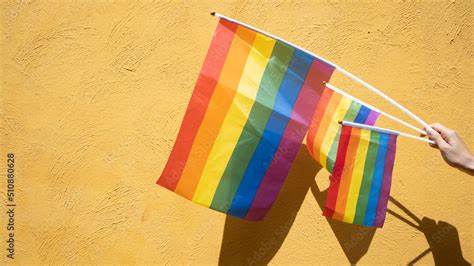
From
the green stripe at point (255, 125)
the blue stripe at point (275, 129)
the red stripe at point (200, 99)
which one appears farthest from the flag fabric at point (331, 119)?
the red stripe at point (200, 99)

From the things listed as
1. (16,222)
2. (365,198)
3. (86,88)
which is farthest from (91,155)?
(365,198)

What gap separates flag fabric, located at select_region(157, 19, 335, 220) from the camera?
11.2 ft

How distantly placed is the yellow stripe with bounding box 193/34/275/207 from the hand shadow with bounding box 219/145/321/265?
90 cm

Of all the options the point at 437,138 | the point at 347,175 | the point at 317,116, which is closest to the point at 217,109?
the point at 317,116

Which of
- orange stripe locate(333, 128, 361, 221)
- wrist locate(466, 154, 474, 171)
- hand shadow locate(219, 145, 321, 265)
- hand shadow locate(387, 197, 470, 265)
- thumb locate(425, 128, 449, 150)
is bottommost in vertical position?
hand shadow locate(219, 145, 321, 265)

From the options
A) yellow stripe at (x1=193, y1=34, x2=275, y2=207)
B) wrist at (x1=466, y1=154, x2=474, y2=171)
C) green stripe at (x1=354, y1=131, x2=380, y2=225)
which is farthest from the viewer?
green stripe at (x1=354, y1=131, x2=380, y2=225)

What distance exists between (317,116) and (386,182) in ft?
2.18

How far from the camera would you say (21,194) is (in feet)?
14.4

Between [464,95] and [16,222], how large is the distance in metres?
3.84

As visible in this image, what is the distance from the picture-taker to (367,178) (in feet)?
11.8

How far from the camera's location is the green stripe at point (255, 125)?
346 cm

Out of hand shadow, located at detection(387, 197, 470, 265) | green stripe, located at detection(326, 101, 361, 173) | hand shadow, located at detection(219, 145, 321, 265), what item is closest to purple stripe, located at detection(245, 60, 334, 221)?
green stripe, located at detection(326, 101, 361, 173)

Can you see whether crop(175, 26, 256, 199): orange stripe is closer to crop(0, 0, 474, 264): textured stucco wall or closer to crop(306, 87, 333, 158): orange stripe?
crop(306, 87, 333, 158): orange stripe

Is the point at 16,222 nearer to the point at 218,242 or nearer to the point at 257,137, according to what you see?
the point at 218,242
